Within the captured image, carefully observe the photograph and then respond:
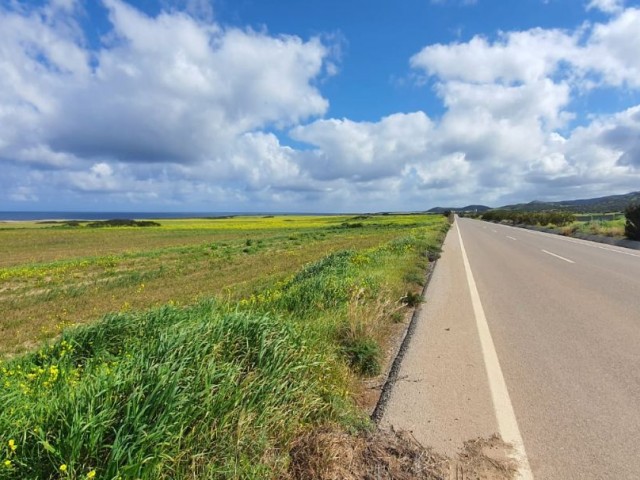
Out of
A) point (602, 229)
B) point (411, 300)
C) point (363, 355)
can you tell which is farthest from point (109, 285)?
point (602, 229)

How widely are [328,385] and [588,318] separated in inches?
207

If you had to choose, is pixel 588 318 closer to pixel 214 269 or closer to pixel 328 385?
pixel 328 385

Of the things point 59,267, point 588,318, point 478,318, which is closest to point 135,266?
point 59,267

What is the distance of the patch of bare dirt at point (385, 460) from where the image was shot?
2.77m

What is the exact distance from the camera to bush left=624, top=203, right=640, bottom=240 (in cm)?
2238

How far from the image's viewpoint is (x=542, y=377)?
4.46 m

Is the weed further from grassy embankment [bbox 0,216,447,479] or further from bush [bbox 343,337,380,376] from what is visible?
bush [bbox 343,337,380,376]

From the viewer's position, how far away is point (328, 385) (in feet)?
12.4

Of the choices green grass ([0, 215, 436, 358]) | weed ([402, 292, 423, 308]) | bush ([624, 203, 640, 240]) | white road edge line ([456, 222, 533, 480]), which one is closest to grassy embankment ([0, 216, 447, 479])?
white road edge line ([456, 222, 533, 480])

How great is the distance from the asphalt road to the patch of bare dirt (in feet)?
0.57

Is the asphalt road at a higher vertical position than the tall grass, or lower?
lower

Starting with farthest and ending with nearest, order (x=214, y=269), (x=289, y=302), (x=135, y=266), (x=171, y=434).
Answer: (x=135, y=266) < (x=214, y=269) < (x=289, y=302) < (x=171, y=434)

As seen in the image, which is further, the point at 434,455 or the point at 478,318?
the point at 478,318

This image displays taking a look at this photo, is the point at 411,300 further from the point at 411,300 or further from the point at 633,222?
the point at 633,222
